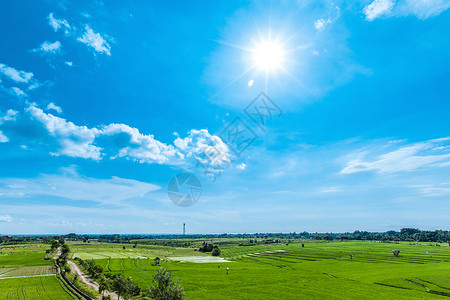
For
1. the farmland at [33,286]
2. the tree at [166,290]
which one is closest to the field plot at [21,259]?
the farmland at [33,286]

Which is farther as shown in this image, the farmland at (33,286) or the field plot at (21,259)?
the field plot at (21,259)

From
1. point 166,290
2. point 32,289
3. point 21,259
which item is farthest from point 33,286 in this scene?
point 21,259

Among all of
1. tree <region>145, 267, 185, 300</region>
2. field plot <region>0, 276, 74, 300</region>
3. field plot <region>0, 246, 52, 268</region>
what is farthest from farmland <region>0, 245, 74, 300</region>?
tree <region>145, 267, 185, 300</region>

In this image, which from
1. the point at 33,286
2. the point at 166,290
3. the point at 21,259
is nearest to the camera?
the point at 166,290

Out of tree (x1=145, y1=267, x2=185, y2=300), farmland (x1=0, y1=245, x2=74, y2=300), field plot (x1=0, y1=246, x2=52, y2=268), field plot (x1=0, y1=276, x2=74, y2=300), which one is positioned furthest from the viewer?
field plot (x1=0, y1=246, x2=52, y2=268)

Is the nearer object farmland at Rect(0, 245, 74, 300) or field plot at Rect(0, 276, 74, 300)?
field plot at Rect(0, 276, 74, 300)

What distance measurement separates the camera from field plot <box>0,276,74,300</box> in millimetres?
58969

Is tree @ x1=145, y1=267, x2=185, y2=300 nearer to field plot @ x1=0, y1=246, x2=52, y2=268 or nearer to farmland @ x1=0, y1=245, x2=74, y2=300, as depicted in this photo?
farmland @ x1=0, y1=245, x2=74, y2=300

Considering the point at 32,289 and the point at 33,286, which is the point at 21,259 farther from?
the point at 32,289

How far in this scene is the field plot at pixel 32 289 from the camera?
5897 cm

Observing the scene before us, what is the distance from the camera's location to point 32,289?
65.8 metres

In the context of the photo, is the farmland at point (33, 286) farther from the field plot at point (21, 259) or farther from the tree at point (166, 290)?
the tree at point (166, 290)

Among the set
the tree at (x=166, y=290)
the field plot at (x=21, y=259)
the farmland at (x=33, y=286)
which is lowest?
the field plot at (x=21, y=259)

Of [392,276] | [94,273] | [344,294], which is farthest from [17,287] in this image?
[392,276]
